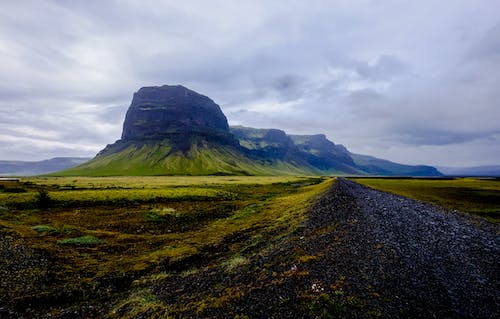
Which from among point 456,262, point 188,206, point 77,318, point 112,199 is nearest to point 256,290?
point 77,318

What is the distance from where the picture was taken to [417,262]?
1723 cm

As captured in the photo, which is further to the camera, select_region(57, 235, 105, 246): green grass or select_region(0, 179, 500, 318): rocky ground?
select_region(57, 235, 105, 246): green grass

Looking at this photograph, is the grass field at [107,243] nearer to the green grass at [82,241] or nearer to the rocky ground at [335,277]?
the green grass at [82,241]

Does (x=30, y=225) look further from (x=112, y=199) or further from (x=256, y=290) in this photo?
(x=256, y=290)

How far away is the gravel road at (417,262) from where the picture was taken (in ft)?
42.0

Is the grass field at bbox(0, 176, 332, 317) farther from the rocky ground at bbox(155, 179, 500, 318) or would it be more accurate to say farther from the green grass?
the rocky ground at bbox(155, 179, 500, 318)

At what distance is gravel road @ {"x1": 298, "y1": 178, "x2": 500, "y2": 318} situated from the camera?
12797 millimetres

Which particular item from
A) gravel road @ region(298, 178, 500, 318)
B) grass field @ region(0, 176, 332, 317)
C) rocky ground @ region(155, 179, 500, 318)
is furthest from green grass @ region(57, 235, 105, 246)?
gravel road @ region(298, 178, 500, 318)

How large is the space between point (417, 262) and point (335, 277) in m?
6.75

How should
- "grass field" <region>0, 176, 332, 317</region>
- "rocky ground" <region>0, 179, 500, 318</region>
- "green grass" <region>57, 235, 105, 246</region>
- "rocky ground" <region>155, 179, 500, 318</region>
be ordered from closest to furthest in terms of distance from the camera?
"rocky ground" <region>155, 179, 500, 318</region>, "rocky ground" <region>0, 179, 500, 318</region>, "grass field" <region>0, 176, 332, 317</region>, "green grass" <region>57, 235, 105, 246</region>

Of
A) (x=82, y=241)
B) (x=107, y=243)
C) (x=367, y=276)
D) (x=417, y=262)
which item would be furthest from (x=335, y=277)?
(x=82, y=241)

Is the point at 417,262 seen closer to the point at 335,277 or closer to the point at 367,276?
the point at 367,276

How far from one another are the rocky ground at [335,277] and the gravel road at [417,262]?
64 millimetres

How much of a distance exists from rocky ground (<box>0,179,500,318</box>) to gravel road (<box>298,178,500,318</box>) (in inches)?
2.5
